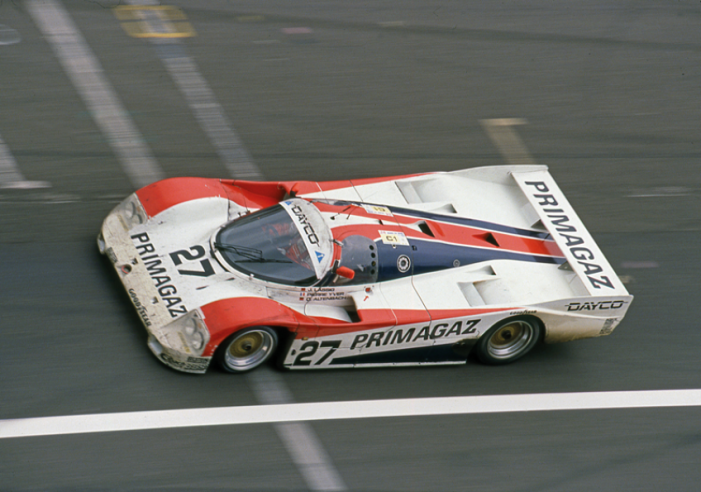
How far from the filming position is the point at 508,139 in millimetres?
9984

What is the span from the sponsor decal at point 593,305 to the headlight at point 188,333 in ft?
10.9

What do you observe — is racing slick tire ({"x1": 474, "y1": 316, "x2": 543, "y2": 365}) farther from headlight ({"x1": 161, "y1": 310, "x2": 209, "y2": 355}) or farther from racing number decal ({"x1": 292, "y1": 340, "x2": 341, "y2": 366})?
headlight ({"x1": 161, "y1": 310, "x2": 209, "y2": 355})

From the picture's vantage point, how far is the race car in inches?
247

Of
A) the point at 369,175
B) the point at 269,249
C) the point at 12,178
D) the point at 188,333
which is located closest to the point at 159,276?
the point at 188,333

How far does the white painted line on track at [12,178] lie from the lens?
824 cm

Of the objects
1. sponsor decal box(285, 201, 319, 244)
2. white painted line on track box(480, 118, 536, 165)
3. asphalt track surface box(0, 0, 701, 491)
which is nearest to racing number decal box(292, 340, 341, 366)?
asphalt track surface box(0, 0, 701, 491)

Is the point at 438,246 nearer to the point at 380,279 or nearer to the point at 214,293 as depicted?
the point at 380,279

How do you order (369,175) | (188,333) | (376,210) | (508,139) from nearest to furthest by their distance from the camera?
(188,333)
(376,210)
(369,175)
(508,139)

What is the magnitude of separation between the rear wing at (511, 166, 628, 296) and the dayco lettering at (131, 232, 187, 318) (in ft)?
12.2

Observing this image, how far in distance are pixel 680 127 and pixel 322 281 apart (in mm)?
6737

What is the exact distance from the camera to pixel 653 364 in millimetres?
7379

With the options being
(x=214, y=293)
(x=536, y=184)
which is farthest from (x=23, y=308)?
(x=536, y=184)

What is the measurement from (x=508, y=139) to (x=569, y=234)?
278 cm

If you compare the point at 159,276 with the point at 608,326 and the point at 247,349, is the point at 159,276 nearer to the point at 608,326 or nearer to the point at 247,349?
the point at 247,349
